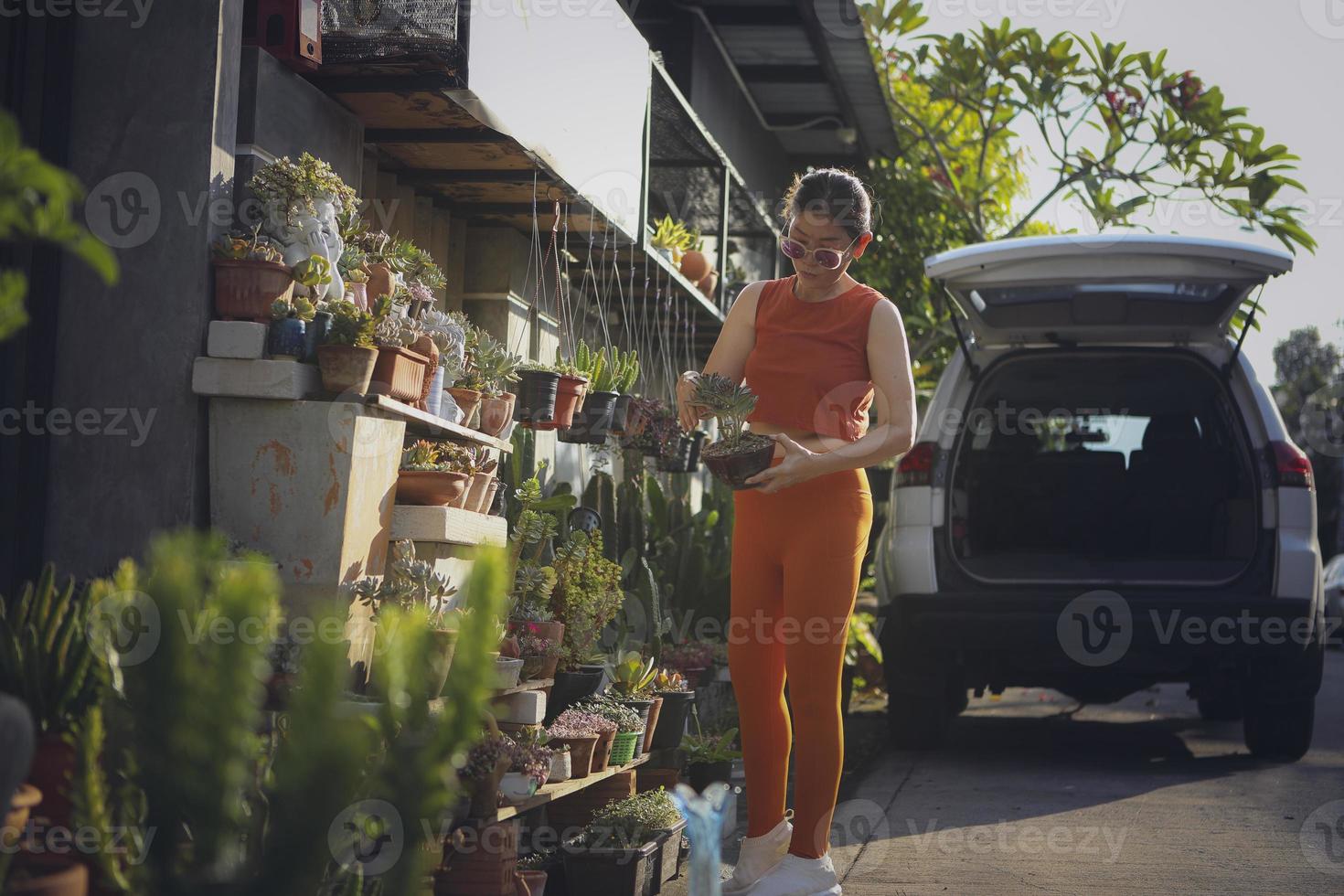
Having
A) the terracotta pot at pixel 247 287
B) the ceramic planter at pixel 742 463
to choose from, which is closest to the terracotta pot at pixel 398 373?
the terracotta pot at pixel 247 287

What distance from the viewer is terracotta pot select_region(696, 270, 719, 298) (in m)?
8.50

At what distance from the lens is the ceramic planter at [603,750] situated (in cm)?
446

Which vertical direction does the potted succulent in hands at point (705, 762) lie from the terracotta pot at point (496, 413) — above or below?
below

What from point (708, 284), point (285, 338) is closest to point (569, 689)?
point (285, 338)

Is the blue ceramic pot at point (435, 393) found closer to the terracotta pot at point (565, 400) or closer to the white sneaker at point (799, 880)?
the terracotta pot at point (565, 400)

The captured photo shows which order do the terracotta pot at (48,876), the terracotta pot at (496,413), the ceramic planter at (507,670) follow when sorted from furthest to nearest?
the terracotta pot at (496,413) < the ceramic planter at (507,670) < the terracotta pot at (48,876)

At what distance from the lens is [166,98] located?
3.72m

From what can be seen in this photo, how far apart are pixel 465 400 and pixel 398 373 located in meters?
0.70

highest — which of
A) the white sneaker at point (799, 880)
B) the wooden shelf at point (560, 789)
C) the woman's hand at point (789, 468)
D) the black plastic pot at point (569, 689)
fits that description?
the woman's hand at point (789, 468)

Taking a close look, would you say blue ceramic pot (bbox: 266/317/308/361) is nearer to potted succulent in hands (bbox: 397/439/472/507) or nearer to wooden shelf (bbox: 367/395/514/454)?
wooden shelf (bbox: 367/395/514/454)

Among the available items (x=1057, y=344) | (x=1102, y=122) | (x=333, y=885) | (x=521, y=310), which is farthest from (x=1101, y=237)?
(x=1102, y=122)

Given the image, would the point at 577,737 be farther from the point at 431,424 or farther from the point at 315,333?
the point at 315,333

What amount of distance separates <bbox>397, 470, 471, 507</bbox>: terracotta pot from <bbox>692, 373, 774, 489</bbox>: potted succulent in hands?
0.79 m

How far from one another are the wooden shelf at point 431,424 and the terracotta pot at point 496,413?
34 mm
